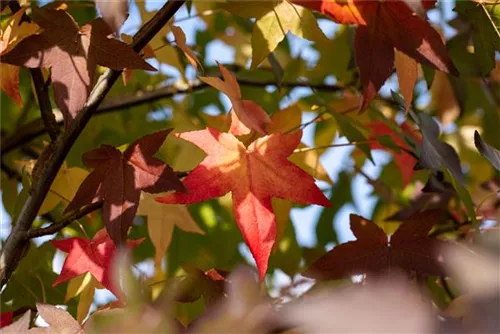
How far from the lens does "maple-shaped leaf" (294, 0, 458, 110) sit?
74cm

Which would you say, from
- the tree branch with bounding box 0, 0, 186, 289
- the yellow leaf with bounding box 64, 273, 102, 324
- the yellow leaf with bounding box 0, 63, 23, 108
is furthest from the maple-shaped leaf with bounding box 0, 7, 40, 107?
the yellow leaf with bounding box 64, 273, 102, 324

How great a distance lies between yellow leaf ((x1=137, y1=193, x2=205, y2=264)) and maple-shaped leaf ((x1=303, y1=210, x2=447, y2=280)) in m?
0.25

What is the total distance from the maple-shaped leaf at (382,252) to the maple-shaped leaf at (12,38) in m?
0.36

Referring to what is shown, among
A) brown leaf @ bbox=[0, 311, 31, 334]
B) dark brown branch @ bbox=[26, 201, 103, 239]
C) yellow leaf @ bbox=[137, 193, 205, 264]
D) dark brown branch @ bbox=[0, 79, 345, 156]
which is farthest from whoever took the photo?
dark brown branch @ bbox=[0, 79, 345, 156]

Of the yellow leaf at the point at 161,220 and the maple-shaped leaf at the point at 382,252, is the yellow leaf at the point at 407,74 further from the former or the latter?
the yellow leaf at the point at 161,220

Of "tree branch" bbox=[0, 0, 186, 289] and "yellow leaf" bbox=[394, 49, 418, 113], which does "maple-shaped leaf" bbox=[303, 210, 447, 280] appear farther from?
"tree branch" bbox=[0, 0, 186, 289]

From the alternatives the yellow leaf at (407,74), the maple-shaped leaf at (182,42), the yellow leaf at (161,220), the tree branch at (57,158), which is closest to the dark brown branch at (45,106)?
the tree branch at (57,158)

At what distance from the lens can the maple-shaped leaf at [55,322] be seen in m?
0.59

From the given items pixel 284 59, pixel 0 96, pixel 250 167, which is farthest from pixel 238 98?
pixel 0 96

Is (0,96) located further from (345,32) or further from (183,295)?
(183,295)

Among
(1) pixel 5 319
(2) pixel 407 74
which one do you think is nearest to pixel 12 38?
(1) pixel 5 319

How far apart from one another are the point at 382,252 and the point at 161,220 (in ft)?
1.04

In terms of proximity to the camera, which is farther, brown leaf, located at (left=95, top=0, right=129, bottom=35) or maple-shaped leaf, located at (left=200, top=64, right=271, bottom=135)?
maple-shaped leaf, located at (left=200, top=64, right=271, bottom=135)

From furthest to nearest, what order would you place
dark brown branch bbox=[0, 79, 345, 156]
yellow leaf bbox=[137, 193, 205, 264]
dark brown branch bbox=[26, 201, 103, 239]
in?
dark brown branch bbox=[0, 79, 345, 156] < yellow leaf bbox=[137, 193, 205, 264] < dark brown branch bbox=[26, 201, 103, 239]
